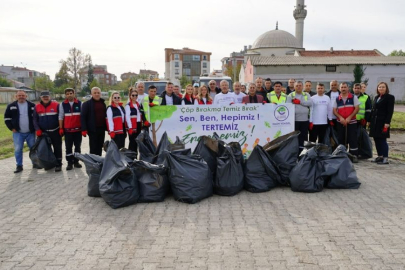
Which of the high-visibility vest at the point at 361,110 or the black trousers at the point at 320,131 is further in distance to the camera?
the high-visibility vest at the point at 361,110

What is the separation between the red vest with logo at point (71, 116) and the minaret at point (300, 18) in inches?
2067

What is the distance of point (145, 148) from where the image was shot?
5.75 m

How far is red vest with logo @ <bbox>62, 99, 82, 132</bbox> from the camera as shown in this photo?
6781 mm

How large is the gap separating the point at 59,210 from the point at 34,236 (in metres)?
0.84

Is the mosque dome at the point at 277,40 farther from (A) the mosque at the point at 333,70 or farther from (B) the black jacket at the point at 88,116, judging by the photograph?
(B) the black jacket at the point at 88,116

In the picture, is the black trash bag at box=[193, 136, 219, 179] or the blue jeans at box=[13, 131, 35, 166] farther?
the blue jeans at box=[13, 131, 35, 166]

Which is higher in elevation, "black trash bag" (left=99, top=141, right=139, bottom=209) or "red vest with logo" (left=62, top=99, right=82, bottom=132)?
"red vest with logo" (left=62, top=99, right=82, bottom=132)

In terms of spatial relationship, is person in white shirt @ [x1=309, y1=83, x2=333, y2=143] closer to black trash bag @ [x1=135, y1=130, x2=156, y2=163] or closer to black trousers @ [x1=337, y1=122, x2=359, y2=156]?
black trousers @ [x1=337, y1=122, x2=359, y2=156]

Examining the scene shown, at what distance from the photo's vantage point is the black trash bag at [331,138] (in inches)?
278

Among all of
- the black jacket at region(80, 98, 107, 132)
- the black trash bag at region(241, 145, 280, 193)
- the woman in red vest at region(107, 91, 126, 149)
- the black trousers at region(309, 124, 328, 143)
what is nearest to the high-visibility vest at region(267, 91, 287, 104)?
the black trousers at region(309, 124, 328, 143)

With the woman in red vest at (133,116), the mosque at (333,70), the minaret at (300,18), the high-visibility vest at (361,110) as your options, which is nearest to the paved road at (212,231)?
the woman in red vest at (133,116)

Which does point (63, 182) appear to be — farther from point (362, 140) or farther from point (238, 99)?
point (362, 140)

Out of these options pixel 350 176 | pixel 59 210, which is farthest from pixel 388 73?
pixel 59 210

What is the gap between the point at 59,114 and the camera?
680 centimetres
